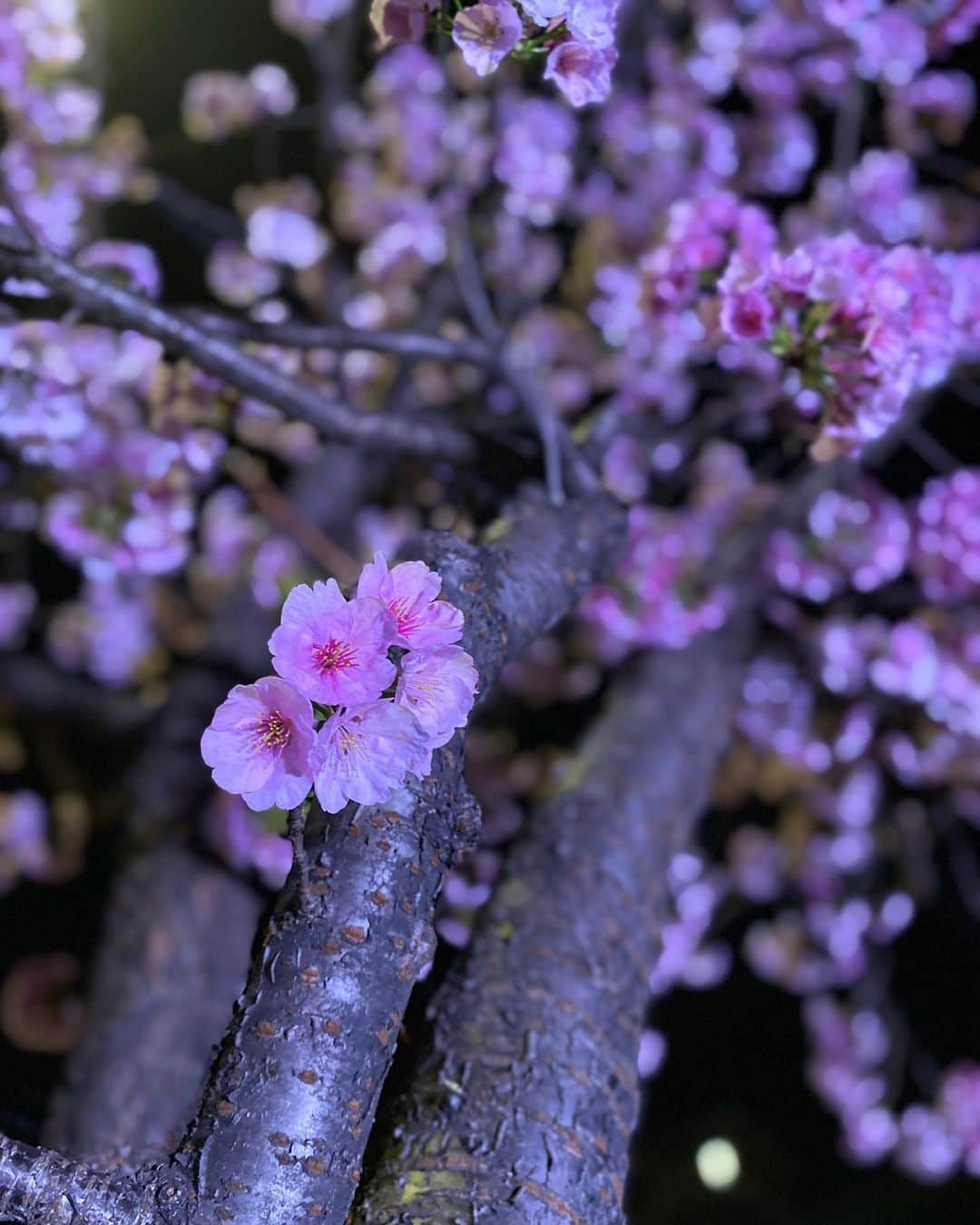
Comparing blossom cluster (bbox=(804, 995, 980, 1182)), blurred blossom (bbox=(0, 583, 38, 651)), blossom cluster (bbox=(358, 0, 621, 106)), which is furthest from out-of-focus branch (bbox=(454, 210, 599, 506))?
blossom cluster (bbox=(804, 995, 980, 1182))

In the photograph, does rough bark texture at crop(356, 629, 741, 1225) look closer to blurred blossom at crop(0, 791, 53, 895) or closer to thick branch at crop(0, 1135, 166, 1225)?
thick branch at crop(0, 1135, 166, 1225)

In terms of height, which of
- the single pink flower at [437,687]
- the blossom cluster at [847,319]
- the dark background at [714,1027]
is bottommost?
the dark background at [714,1027]

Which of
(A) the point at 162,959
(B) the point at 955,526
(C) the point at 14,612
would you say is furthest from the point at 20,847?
(B) the point at 955,526

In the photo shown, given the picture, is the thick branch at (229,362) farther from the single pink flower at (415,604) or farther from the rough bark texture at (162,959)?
the rough bark texture at (162,959)

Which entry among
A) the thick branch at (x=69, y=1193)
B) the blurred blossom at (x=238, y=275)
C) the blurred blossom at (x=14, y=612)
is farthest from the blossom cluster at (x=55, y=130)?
the thick branch at (x=69, y=1193)

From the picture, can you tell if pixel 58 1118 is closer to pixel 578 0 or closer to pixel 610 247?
pixel 578 0

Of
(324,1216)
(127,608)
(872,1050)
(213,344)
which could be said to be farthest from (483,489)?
(872,1050)
